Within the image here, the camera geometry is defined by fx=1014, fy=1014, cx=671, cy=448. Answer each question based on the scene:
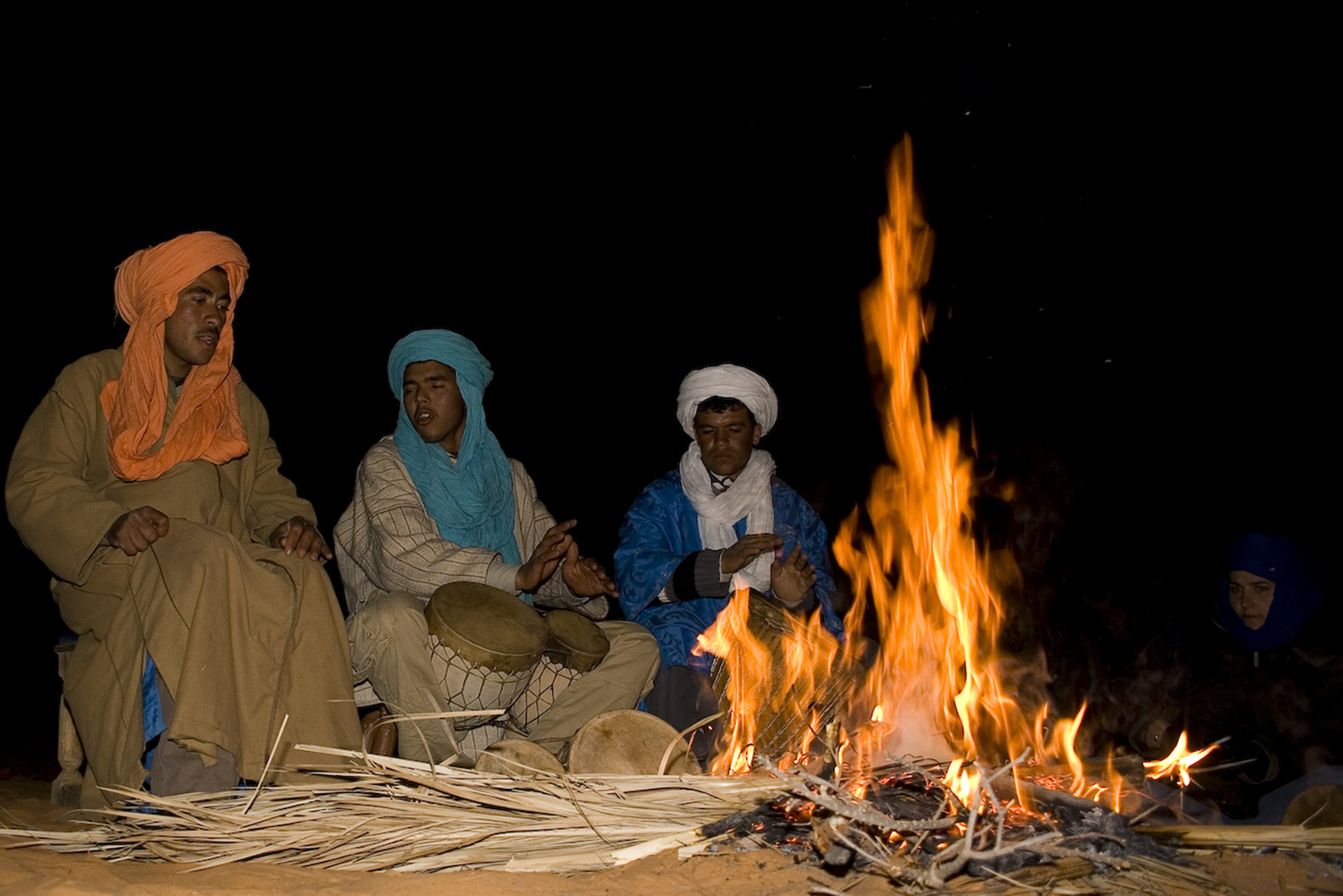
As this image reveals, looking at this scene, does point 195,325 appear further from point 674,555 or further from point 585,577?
point 674,555

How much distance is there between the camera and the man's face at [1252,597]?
14.7 feet

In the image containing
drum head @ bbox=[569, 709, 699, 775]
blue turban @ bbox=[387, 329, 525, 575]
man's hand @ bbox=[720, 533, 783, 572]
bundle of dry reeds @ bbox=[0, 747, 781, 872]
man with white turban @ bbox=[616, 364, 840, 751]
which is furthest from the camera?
blue turban @ bbox=[387, 329, 525, 575]

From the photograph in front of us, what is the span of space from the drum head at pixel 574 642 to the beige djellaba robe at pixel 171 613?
33.6 inches

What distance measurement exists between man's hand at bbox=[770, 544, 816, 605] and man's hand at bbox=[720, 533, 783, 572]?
124 millimetres

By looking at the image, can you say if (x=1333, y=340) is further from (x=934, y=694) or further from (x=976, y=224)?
(x=934, y=694)

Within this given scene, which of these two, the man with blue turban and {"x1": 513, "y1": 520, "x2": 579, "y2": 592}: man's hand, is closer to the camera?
the man with blue turban

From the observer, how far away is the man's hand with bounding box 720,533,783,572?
Answer: 4332 millimetres

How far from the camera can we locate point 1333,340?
9.48m

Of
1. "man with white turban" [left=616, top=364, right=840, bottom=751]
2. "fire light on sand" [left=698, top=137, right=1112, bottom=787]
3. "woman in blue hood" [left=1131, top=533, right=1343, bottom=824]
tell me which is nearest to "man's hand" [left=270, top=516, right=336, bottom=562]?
"man with white turban" [left=616, top=364, right=840, bottom=751]

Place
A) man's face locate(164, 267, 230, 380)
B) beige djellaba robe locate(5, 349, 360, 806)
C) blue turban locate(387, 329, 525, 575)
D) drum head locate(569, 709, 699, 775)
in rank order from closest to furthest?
beige djellaba robe locate(5, 349, 360, 806), drum head locate(569, 709, 699, 775), man's face locate(164, 267, 230, 380), blue turban locate(387, 329, 525, 575)

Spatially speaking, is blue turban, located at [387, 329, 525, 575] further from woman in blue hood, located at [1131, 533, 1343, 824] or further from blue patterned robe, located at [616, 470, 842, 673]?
woman in blue hood, located at [1131, 533, 1343, 824]

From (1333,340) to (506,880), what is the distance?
986 centimetres

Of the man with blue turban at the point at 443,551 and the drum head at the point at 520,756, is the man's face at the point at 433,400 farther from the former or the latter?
the drum head at the point at 520,756

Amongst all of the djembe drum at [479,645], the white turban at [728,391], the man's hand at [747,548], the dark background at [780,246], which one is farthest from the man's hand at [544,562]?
the dark background at [780,246]
